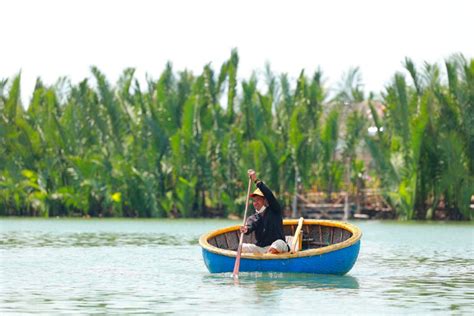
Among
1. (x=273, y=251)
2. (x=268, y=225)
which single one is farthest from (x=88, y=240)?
(x=273, y=251)

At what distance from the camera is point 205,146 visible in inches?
1704

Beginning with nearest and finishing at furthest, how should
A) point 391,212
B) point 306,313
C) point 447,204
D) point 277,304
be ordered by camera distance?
point 306,313
point 277,304
point 447,204
point 391,212

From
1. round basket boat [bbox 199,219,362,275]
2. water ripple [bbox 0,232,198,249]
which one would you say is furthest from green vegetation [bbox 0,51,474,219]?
round basket boat [bbox 199,219,362,275]

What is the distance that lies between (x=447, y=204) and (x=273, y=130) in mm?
6908

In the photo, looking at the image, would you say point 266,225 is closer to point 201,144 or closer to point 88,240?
point 88,240

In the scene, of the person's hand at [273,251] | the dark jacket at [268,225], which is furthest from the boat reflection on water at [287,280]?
the dark jacket at [268,225]

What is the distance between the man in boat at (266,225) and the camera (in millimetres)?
17672

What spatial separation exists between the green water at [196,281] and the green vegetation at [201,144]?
36.5 feet

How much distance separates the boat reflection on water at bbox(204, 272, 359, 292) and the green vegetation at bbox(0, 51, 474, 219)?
22730 millimetres

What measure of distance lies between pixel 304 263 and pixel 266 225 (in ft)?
2.74

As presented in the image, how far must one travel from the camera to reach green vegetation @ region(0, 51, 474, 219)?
40.7 meters

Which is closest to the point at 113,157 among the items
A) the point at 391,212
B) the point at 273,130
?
the point at 273,130

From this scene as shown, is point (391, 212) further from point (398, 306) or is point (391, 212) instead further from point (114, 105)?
point (398, 306)

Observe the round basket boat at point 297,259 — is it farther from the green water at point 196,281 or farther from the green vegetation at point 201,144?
the green vegetation at point 201,144
